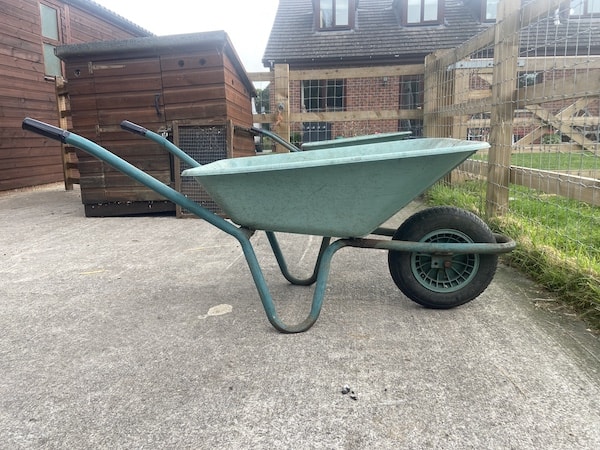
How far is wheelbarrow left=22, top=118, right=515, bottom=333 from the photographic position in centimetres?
174

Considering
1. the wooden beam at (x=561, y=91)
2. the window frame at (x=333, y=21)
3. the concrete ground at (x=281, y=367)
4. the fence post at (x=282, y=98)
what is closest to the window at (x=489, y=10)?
the window frame at (x=333, y=21)

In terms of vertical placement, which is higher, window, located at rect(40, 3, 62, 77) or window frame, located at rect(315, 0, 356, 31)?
window frame, located at rect(315, 0, 356, 31)

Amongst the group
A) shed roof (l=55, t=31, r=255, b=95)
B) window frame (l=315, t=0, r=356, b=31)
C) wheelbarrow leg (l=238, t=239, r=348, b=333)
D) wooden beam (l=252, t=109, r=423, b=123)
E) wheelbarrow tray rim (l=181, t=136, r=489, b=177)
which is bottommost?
wheelbarrow leg (l=238, t=239, r=348, b=333)

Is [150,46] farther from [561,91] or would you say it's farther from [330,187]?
[561,91]

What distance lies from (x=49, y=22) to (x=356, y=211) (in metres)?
8.85

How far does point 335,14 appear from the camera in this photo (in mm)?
14578

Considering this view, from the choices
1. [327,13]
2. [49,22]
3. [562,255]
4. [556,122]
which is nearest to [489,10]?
[327,13]

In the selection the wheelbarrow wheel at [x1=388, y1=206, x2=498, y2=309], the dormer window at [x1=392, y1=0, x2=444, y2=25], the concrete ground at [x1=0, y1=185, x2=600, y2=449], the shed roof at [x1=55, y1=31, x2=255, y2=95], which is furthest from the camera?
the dormer window at [x1=392, y1=0, x2=444, y2=25]

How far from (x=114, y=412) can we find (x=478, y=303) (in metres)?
1.64

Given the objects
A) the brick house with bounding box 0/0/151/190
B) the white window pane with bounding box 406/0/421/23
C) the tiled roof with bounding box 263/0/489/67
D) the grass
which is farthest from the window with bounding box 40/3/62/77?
the white window pane with bounding box 406/0/421/23

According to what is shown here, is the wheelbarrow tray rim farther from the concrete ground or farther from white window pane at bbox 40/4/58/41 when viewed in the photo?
white window pane at bbox 40/4/58/41

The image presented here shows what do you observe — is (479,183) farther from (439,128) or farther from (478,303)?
(478,303)

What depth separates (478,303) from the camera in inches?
86.3

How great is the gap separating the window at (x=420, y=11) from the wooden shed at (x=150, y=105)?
1151 centimetres
